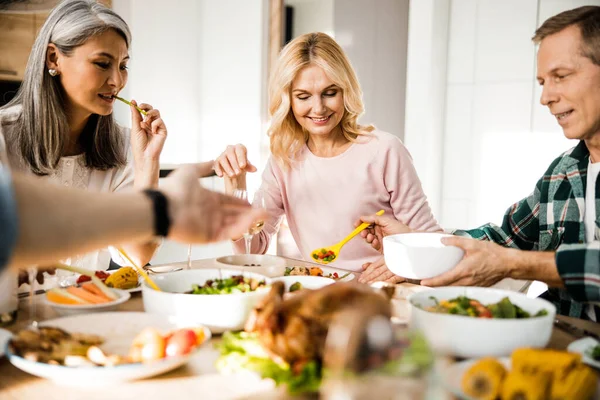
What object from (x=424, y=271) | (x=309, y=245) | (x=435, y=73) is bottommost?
(x=309, y=245)

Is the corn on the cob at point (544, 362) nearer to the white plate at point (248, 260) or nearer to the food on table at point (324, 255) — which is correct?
the white plate at point (248, 260)

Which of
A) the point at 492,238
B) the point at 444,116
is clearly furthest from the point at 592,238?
the point at 444,116

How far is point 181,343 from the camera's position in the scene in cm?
91

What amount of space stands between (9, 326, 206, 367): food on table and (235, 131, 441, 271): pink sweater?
133 cm

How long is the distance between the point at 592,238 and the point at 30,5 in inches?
148

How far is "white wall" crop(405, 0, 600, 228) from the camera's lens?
338cm

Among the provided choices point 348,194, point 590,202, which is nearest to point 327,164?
point 348,194

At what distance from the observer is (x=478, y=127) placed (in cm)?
364

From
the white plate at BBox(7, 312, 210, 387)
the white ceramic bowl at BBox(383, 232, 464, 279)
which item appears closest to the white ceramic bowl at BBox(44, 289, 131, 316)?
the white plate at BBox(7, 312, 210, 387)

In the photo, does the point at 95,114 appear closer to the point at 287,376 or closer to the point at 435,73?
the point at 287,376

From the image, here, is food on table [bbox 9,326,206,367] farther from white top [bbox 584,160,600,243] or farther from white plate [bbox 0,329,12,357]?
white top [bbox 584,160,600,243]

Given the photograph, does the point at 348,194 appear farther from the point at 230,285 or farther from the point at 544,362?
the point at 544,362

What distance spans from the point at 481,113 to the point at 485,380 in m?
3.12

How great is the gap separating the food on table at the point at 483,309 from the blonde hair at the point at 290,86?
4.63 feet
